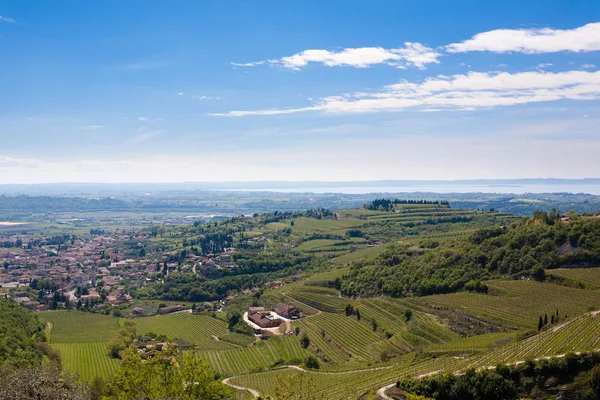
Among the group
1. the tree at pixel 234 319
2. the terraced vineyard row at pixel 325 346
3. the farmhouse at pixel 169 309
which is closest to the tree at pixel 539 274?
the terraced vineyard row at pixel 325 346

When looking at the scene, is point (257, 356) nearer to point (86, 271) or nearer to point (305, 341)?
point (305, 341)

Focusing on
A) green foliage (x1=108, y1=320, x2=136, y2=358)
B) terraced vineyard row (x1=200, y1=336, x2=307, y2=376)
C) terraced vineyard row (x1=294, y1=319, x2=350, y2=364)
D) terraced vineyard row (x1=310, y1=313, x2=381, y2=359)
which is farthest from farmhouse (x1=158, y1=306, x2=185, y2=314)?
terraced vineyard row (x1=310, y1=313, x2=381, y2=359)

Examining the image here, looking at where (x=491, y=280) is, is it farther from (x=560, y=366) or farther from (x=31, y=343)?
(x=31, y=343)

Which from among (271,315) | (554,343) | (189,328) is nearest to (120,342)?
(189,328)

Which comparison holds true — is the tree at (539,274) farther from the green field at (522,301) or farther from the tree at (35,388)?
the tree at (35,388)

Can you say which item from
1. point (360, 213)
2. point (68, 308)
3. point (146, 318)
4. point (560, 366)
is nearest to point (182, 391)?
point (560, 366)

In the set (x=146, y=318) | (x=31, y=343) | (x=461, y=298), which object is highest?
(x=461, y=298)
